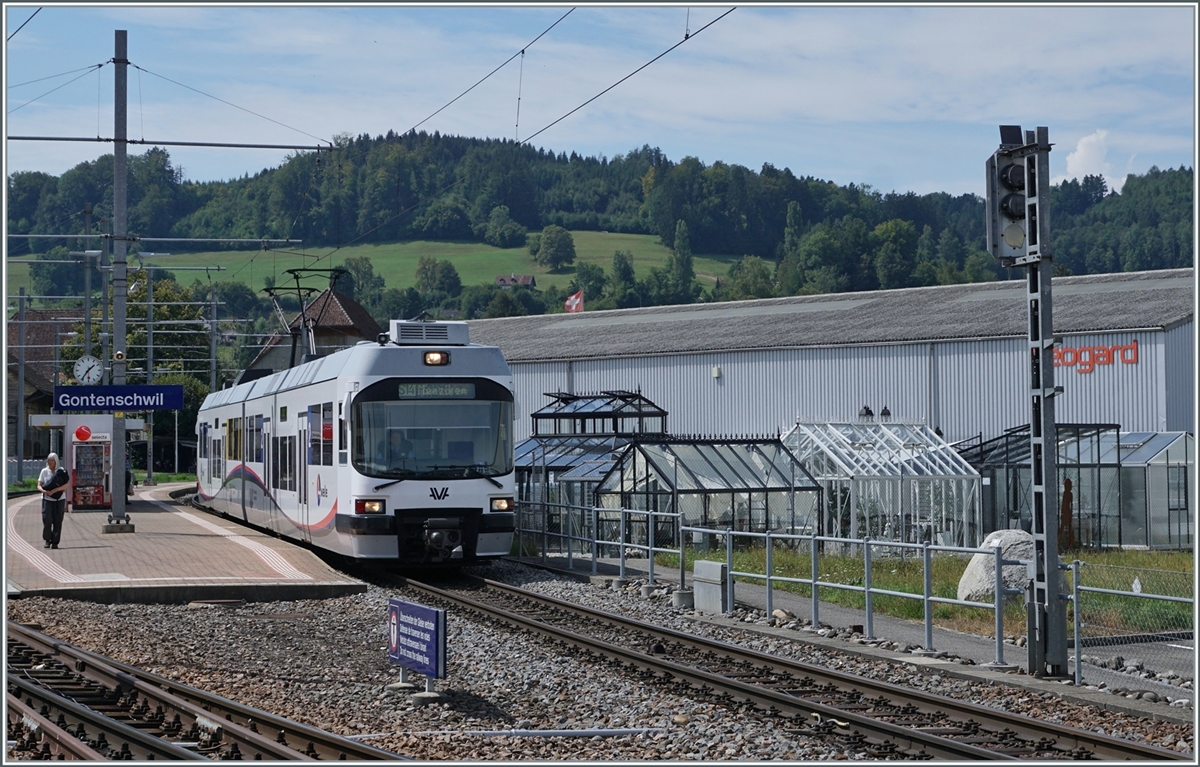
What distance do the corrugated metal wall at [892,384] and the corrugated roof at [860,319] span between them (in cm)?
46

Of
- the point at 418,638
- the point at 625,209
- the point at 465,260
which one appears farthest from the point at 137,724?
the point at 625,209

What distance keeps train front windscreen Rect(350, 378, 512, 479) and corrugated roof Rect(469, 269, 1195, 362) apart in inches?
913

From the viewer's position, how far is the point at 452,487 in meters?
19.7

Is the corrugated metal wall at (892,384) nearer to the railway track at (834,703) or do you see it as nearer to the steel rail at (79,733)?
the railway track at (834,703)

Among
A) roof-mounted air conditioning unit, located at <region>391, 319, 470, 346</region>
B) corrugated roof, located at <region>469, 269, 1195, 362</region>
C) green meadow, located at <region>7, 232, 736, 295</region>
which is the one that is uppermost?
green meadow, located at <region>7, 232, 736, 295</region>

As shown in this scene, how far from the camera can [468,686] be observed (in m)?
12.8

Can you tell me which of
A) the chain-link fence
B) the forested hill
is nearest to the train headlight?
the chain-link fence

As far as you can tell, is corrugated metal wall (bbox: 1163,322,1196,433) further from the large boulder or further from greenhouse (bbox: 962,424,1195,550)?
the large boulder

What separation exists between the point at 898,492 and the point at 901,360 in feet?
35.4

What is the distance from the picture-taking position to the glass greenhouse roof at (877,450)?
33.6 m

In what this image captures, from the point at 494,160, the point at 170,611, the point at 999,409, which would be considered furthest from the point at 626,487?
the point at 494,160

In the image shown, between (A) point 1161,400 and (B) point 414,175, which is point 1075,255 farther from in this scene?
(A) point 1161,400

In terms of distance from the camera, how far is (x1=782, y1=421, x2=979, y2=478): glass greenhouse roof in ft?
110

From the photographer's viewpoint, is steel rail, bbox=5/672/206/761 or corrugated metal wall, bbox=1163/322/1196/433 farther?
corrugated metal wall, bbox=1163/322/1196/433
